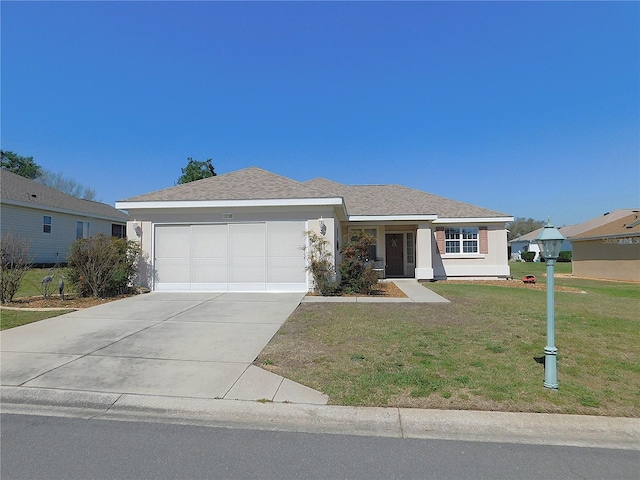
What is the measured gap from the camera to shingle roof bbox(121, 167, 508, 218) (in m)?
12.3

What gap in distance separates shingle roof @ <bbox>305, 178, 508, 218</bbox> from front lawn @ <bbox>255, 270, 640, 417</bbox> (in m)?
9.41

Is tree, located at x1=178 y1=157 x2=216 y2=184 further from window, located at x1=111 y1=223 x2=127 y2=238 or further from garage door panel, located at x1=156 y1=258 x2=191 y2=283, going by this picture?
garage door panel, located at x1=156 y1=258 x2=191 y2=283

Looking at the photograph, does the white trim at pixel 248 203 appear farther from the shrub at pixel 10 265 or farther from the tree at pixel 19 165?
the tree at pixel 19 165

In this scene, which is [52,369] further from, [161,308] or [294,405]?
[161,308]

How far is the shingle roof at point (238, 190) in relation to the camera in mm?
12133

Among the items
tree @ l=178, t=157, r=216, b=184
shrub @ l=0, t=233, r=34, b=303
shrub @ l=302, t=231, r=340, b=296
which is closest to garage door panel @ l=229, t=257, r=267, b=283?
shrub @ l=302, t=231, r=340, b=296

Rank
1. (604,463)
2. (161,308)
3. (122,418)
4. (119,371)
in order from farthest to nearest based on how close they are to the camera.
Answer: (161,308) → (119,371) → (122,418) → (604,463)

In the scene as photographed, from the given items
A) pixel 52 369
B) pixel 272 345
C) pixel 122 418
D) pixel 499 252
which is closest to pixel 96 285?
pixel 52 369

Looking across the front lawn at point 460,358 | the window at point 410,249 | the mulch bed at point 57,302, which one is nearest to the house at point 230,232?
the mulch bed at point 57,302

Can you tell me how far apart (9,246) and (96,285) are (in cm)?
238

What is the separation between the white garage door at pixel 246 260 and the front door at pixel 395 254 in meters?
8.19

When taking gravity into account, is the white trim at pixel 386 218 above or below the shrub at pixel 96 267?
above

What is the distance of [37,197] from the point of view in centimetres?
2027

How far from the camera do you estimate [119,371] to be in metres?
4.84
